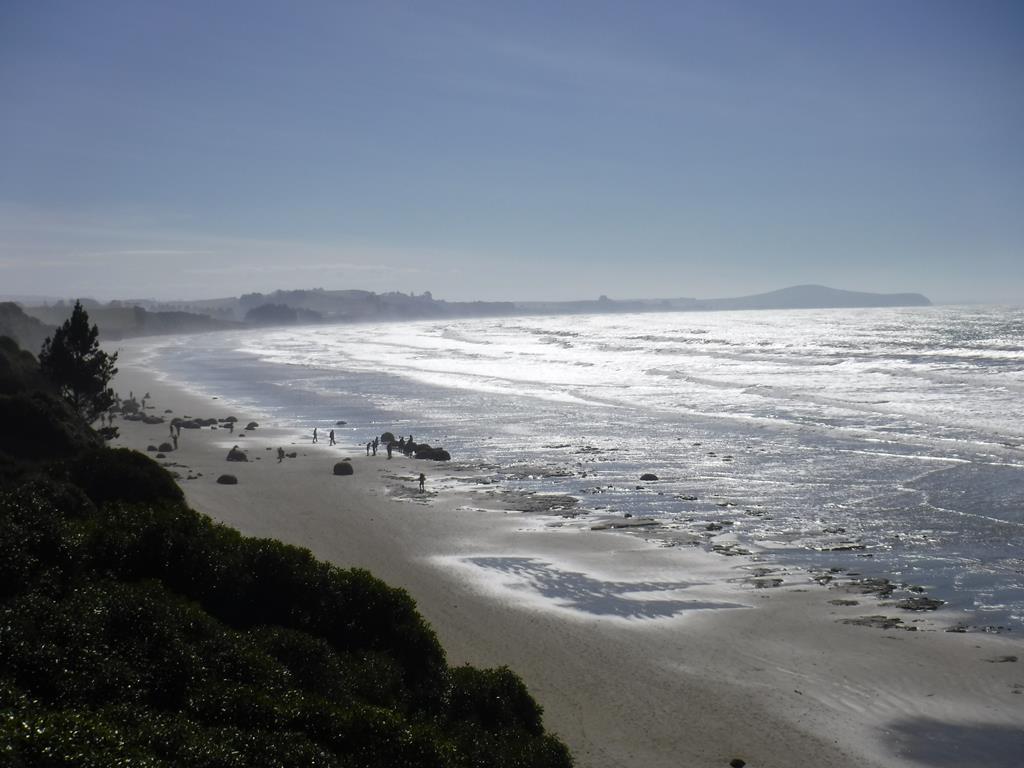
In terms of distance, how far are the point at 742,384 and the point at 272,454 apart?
35197 mm

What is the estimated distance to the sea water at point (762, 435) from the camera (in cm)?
2225

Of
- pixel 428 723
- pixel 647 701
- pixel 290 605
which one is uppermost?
pixel 290 605

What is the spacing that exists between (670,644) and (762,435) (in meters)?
24.1

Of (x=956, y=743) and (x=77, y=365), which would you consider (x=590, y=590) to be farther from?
(x=77, y=365)

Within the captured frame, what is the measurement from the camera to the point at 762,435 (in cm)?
3834

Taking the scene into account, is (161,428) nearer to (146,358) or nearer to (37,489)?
(37,489)

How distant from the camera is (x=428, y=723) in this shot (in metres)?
9.64

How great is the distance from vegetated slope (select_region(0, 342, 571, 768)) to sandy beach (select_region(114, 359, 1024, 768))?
2837 mm

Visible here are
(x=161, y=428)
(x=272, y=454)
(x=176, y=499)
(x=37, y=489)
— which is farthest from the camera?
(x=161, y=428)

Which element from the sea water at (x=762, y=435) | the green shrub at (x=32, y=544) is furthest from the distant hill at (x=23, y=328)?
the green shrub at (x=32, y=544)

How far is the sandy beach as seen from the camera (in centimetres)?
1239

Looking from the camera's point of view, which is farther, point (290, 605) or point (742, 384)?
point (742, 384)

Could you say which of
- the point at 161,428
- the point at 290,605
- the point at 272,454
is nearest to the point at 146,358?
the point at 161,428

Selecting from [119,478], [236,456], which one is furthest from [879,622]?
[236,456]
